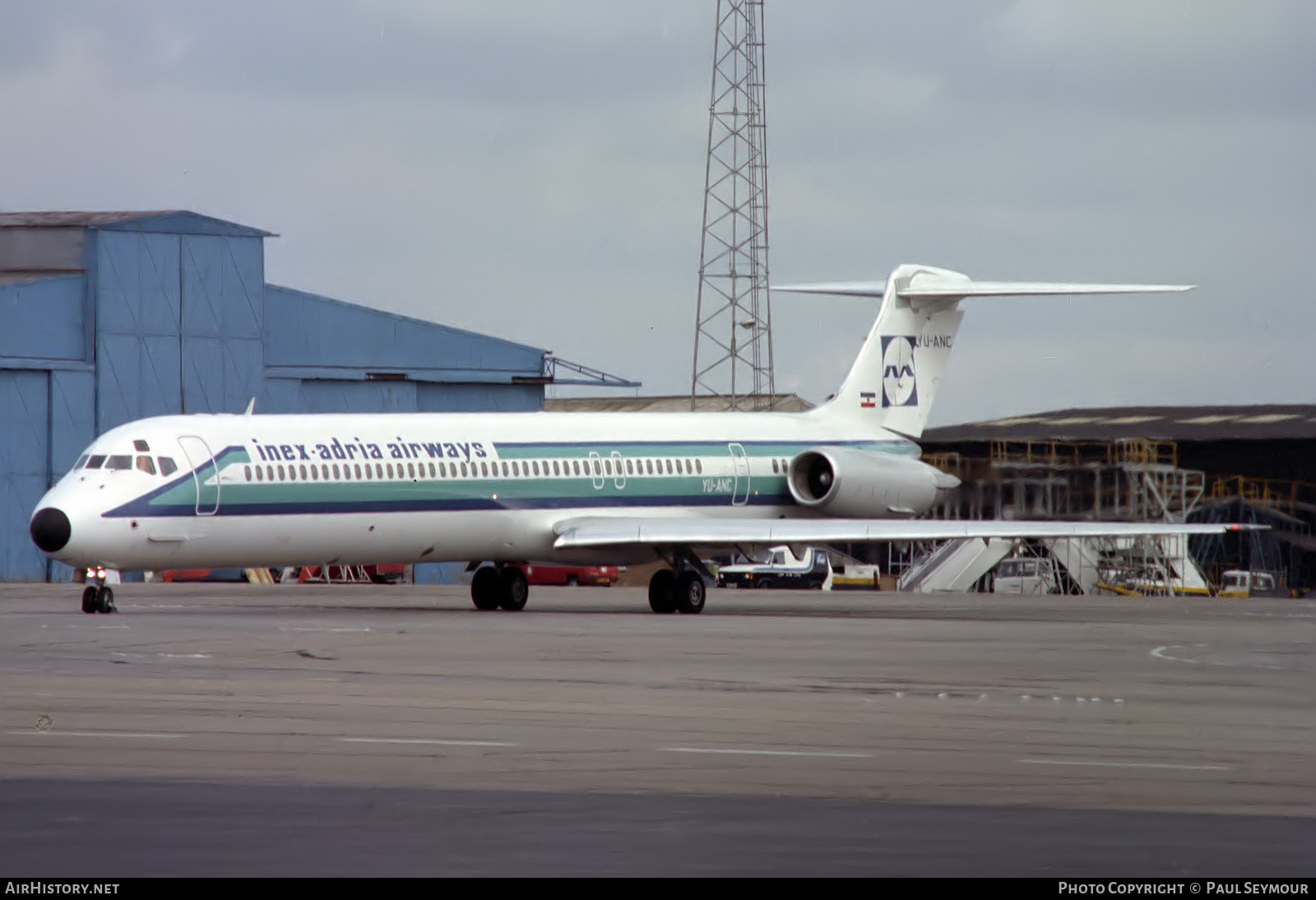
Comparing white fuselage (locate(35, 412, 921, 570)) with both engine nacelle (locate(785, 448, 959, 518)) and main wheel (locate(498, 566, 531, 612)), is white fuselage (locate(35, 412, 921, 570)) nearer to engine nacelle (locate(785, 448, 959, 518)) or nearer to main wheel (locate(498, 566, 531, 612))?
engine nacelle (locate(785, 448, 959, 518))

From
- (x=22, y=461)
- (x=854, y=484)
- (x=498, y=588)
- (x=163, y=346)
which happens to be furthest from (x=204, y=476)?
(x=163, y=346)

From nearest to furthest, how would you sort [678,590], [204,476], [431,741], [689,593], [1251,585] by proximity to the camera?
[431,741]
[204,476]
[678,590]
[689,593]
[1251,585]

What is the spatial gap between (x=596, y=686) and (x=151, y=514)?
12.5m

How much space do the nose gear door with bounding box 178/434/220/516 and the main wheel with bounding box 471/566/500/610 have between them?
5.94 metres

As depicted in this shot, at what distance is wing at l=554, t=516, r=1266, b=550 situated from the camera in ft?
103

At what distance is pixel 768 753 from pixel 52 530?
56.6 ft

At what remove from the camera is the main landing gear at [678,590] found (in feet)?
110

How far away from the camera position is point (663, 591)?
110 ft

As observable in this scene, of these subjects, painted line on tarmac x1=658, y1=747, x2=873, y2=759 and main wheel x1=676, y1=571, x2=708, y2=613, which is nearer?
painted line on tarmac x1=658, y1=747, x2=873, y2=759

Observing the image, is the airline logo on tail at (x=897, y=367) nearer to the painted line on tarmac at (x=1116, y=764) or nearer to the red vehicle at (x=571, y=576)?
the red vehicle at (x=571, y=576)

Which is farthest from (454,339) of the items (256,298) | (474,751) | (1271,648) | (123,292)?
(474,751)

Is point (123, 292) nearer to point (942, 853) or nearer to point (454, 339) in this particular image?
point (454, 339)

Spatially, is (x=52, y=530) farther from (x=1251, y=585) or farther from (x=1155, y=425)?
(x=1155, y=425)

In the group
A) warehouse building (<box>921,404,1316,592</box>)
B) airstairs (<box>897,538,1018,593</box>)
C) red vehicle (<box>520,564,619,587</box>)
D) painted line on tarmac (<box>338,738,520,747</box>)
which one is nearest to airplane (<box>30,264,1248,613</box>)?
warehouse building (<box>921,404,1316,592</box>)
